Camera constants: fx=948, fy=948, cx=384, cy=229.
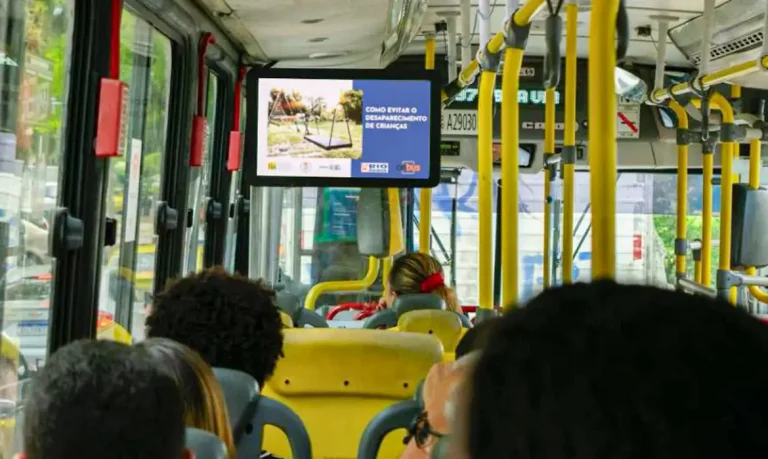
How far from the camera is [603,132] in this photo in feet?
6.07

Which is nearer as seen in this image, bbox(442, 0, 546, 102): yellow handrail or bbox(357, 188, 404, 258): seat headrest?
bbox(442, 0, 546, 102): yellow handrail

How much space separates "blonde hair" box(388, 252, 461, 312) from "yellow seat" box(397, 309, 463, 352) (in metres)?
0.67

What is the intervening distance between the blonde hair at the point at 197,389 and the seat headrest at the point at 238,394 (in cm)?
24

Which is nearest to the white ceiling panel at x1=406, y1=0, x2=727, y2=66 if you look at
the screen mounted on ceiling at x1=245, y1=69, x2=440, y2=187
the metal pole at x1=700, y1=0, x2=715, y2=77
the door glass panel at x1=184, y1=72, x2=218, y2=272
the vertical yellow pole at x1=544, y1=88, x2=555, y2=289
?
the vertical yellow pole at x1=544, y1=88, x2=555, y2=289

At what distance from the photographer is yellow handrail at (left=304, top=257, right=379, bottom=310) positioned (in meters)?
6.11

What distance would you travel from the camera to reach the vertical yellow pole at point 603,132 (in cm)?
183

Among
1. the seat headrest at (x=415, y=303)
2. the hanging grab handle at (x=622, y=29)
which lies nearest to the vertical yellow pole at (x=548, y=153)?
the seat headrest at (x=415, y=303)

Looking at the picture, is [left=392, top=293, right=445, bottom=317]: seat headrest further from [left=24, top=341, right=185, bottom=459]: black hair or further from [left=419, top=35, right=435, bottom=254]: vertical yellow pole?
[left=24, top=341, right=185, bottom=459]: black hair

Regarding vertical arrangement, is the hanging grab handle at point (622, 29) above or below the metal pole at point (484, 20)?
below

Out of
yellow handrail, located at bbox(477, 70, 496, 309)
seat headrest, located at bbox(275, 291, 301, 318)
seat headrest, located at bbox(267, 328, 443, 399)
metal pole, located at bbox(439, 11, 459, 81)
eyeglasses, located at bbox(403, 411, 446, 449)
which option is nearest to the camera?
eyeglasses, located at bbox(403, 411, 446, 449)

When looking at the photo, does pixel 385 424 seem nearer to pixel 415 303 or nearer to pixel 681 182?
pixel 415 303

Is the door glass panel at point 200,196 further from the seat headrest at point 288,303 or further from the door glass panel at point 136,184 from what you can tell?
the seat headrest at point 288,303

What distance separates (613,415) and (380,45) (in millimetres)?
4572

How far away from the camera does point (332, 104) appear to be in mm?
3766
